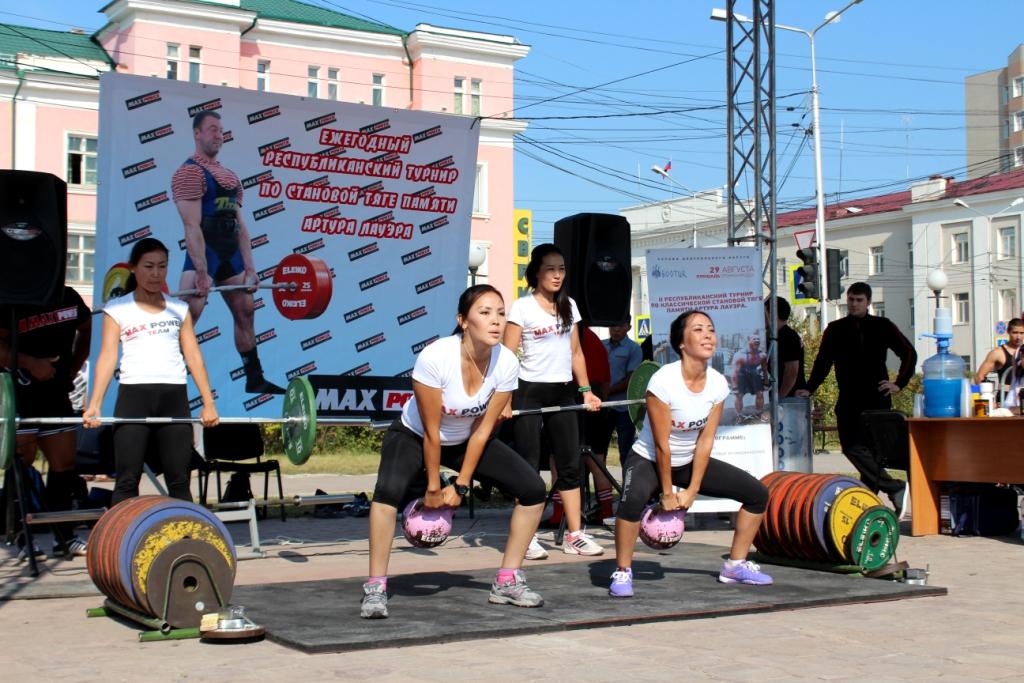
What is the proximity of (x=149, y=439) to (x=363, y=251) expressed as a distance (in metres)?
2.84

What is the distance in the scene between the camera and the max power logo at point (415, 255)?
9.68m

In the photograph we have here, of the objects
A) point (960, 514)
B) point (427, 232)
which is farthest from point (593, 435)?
point (960, 514)

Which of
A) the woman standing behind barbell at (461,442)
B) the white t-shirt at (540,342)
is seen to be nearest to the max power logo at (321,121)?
the white t-shirt at (540,342)

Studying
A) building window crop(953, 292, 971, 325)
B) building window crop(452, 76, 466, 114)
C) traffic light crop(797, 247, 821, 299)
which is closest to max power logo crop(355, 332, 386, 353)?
traffic light crop(797, 247, 821, 299)

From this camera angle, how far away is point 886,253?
5909 cm

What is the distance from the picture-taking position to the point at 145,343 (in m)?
7.10

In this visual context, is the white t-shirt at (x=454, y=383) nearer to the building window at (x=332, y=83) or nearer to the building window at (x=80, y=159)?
the building window at (x=80, y=159)

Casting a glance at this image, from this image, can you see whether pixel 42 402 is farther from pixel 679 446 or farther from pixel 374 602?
pixel 679 446

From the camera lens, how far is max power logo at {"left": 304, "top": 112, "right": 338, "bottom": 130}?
9.27 meters

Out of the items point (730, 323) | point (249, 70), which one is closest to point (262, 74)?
point (249, 70)

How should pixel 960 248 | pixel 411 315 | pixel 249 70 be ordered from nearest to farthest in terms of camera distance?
pixel 411 315 → pixel 249 70 → pixel 960 248

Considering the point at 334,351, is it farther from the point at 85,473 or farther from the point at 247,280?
the point at 85,473

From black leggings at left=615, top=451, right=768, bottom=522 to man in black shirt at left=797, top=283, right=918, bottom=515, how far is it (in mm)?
3512

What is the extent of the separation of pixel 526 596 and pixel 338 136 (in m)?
4.22
